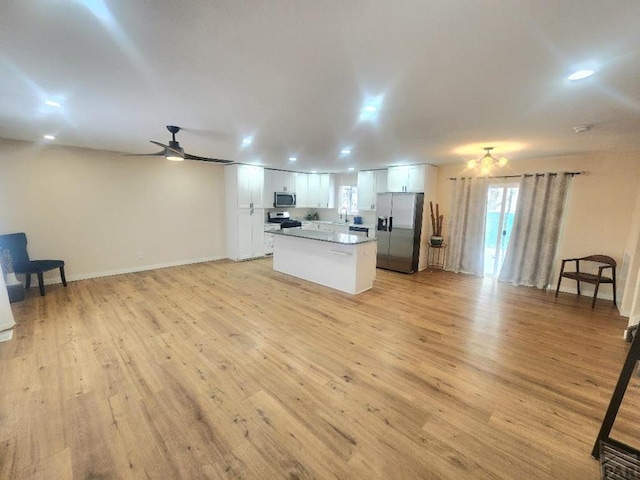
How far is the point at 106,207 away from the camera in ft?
16.2

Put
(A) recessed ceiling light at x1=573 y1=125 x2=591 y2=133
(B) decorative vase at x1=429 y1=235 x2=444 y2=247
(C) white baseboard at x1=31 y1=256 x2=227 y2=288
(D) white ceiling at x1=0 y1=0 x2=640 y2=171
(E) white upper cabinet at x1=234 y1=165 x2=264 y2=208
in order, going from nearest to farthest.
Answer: (D) white ceiling at x1=0 y1=0 x2=640 y2=171 → (A) recessed ceiling light at x1=573 y1=125 x2=591 y2=133 → (C) white baseboard at x1=31 y1=256 x2=227 y2=288 → (B) decorative vase at x1=429 y1=235 x2=444 y2=247 → (E) white upper cabinet at x1=234 y1=165 x2=264 y2=208

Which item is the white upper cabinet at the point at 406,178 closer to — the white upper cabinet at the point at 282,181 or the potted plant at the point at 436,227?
the potted plant at the point at 436,227

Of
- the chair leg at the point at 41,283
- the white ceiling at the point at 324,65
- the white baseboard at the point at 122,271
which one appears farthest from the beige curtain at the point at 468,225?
the chair leg at the point at 41,283

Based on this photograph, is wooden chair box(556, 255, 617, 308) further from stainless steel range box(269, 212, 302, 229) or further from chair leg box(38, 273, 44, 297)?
chair leg box(38, 273, 44, 297)

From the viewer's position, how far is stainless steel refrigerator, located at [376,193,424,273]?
560cm

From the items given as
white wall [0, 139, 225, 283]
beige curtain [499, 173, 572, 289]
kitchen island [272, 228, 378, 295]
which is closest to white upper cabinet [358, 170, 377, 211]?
kitchen island [272, 228, 378, 295]

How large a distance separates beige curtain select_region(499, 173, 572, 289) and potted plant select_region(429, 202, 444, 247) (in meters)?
1.30

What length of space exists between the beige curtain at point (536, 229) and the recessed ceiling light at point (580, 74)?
12.4ft

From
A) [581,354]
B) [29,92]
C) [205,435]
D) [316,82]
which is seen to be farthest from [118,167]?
[581,354]

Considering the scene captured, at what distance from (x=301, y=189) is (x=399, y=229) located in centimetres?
343

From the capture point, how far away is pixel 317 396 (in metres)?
2.09

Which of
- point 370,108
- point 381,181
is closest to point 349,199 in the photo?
point 381,181

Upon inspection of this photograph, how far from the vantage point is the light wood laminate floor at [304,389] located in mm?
1564

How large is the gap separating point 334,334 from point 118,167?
203 inches
